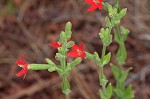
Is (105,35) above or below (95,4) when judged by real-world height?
below

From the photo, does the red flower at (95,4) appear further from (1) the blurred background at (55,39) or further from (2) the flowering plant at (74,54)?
(1) the blurred background at (55,39)

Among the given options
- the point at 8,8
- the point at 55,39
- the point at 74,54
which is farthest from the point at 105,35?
the point at 8,8

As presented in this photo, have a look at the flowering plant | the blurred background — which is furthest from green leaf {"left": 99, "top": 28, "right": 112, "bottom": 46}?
the blurred background

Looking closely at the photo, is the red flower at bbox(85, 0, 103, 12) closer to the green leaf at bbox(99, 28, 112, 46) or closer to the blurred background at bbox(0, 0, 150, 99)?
the green leaf at bbox(99, 28, 112, 46)

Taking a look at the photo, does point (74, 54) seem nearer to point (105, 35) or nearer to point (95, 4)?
point (105, 35)

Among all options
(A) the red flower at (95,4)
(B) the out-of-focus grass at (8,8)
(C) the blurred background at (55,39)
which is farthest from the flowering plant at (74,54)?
(B) the out-of-focus grass at (8,8)

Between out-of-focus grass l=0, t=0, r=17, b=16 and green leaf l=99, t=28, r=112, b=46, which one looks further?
out-of-focus grass l=0, t=0, r=17, b=16

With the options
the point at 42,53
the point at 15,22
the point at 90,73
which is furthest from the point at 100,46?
the point at 15,22

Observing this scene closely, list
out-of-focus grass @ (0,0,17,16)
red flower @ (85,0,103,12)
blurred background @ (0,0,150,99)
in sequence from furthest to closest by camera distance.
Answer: out-of-focus grass @ (0,0,17,16)
blurred background @ (0,0,150,99)
red flower @ (85,0,103,12)

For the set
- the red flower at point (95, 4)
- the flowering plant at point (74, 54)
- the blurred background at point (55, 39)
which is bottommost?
the flowering plant at point (74, 54)
